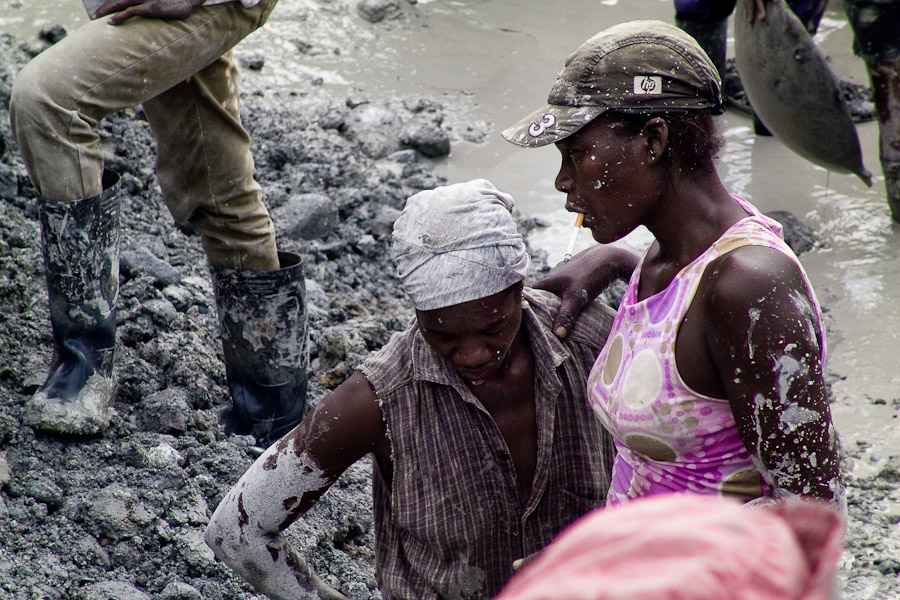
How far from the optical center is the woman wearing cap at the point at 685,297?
Result: 1567 millimetres

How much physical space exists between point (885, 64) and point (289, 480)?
3.90 metres

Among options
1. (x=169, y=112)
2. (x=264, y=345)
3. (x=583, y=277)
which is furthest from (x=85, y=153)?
(x=583, y=277)

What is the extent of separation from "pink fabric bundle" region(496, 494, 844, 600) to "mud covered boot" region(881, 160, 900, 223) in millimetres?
4573

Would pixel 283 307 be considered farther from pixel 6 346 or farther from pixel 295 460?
pixel 295 460

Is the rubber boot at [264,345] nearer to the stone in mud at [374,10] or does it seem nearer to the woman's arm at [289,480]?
the woman's arm at [289,480]

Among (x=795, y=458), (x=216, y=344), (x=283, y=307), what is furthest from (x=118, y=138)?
(x=795, y=458)

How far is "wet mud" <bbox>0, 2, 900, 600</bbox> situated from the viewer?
8.38 feet

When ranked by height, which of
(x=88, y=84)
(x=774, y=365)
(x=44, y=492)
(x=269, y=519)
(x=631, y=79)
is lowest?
(x=44, y=492)

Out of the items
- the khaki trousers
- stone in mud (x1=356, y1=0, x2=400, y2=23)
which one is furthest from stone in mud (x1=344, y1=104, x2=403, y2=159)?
the khaki trousers

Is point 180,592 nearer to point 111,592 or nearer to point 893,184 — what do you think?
point 111,592

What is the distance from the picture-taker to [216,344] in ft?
11.8

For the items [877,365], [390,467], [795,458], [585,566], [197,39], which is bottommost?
[877,365]

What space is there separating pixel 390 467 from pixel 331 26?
582 centimetres

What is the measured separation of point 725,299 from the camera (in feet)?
5.16
